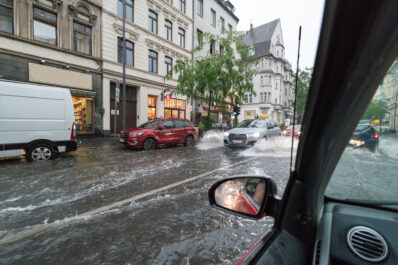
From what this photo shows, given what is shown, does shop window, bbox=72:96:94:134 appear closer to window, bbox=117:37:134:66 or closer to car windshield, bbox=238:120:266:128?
window, bbox=117:37:134:66

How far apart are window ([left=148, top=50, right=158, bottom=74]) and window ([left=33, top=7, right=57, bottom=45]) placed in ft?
23.9

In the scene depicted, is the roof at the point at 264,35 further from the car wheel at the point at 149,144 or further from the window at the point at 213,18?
the window at the point at 213,18

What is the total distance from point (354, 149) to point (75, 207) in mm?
3920

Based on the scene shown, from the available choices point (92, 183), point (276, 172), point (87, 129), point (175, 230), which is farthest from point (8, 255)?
point (87, 129)

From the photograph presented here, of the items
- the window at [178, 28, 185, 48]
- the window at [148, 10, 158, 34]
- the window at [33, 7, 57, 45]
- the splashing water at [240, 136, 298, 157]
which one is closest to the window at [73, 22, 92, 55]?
the window at [33, 7, 57, 45]

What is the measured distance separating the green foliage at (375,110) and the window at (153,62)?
1913 cm

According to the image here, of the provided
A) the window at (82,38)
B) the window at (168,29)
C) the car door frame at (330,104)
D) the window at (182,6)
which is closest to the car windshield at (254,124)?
the car door frame at (330,104)

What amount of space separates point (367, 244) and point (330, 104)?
0.68m

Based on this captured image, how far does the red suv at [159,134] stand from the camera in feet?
30.7

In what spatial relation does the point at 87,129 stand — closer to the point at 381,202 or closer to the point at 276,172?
the point at 276,172

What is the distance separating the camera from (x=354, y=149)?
3.13ft

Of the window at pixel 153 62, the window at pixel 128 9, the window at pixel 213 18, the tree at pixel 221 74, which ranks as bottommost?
the tree at pixel 221 74

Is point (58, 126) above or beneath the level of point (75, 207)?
above

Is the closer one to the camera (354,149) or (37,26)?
(354,149)
